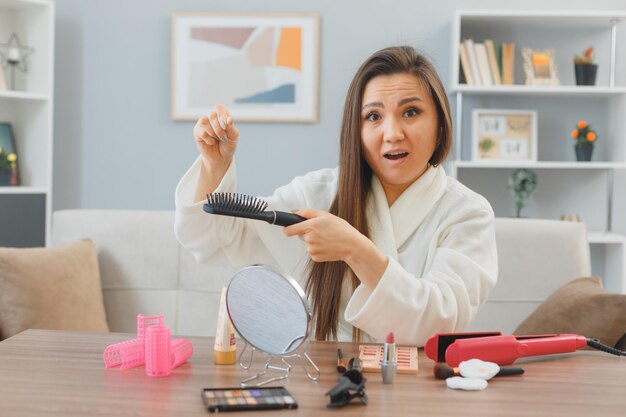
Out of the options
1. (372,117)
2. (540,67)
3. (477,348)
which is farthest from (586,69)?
(477,348)

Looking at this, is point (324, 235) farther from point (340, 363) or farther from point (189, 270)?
point (189, 270)

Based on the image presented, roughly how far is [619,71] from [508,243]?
1.80 m

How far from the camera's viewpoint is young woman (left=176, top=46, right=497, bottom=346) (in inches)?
62.1

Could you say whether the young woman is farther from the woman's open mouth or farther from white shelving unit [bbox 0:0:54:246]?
white shelving unit [bbox 0:0:54:246]

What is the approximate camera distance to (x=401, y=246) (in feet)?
5.65

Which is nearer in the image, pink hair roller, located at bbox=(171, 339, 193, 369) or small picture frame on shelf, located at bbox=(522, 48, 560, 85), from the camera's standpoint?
pink hair roller, located at bbox=(171, 339, 193, 369)

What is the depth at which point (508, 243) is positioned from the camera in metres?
2.40

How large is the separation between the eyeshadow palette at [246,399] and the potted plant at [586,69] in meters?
2.94

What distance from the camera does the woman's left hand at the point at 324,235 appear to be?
1251 millimetres

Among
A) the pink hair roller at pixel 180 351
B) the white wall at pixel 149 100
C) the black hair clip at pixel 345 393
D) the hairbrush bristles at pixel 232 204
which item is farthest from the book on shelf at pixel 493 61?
the black hair clip at pixel 345 393

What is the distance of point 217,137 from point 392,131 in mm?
377

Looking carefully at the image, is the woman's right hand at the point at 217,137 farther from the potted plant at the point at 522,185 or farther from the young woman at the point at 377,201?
the potted plant at the point at 522,185

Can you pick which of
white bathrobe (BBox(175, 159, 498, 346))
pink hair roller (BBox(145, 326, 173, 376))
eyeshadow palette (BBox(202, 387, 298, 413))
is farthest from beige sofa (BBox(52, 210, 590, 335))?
eyeshadow palette (BBox(202, 387, 298, 413))

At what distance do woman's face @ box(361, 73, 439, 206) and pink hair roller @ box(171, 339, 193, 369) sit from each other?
0.64m
